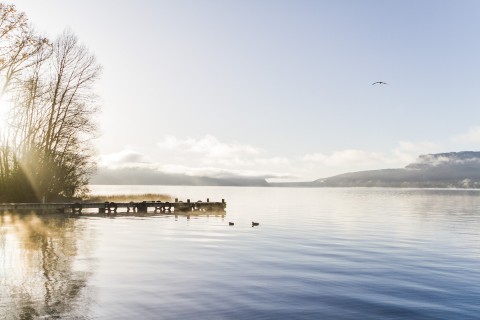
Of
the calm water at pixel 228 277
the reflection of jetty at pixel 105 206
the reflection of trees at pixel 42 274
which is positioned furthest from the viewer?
the reflection of jetty at pixel 105 206

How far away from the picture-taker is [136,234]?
36281mm

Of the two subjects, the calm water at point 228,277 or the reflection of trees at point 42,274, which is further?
the calm water at point 228,277

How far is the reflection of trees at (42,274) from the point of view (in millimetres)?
13703

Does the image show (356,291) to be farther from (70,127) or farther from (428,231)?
(70,127)

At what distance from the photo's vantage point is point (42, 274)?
18.5m

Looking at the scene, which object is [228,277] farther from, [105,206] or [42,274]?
[105,206]

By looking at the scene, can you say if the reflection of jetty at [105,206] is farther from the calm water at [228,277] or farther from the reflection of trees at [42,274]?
the reflection of trees at [42,274]

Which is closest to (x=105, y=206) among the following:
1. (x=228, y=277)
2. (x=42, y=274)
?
(x=42, y=274)

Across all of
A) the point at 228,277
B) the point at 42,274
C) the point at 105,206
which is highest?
the point at 105,206

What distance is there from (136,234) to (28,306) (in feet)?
74.4

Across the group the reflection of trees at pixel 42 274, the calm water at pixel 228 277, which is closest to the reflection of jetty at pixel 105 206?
the calm water at pixel 228 277

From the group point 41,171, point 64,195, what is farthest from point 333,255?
point 64,195

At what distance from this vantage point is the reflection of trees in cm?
1370

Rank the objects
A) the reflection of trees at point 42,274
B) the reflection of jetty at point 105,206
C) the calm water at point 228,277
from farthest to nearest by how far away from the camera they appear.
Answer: the reflection of jetty at point 105,206, the calm water at point 228,277, the reflection of trees at point 42,274
